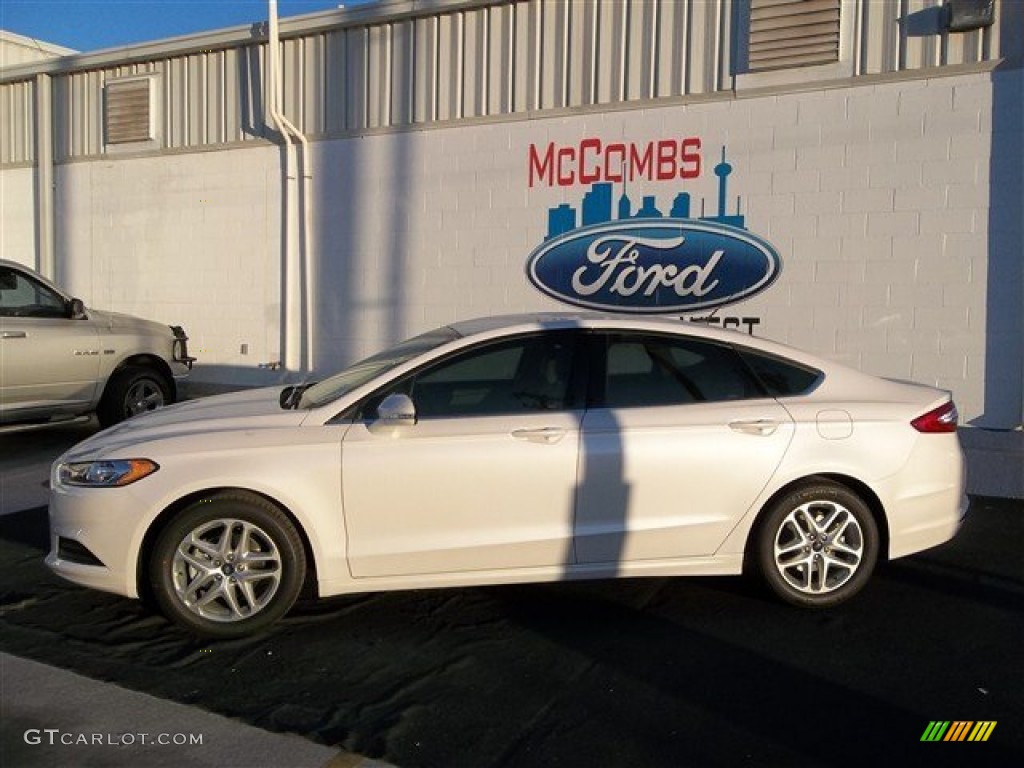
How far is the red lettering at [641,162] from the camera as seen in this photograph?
405 inches

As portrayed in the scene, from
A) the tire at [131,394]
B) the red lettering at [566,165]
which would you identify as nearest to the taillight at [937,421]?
the red lettering at [566,165]

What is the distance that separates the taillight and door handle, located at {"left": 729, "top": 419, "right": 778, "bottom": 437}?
767 mm

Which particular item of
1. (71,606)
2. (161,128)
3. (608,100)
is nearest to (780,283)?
(608,100)

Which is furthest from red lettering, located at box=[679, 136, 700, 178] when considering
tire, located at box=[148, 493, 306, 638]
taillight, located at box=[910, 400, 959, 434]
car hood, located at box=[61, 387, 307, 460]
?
tire, located at box=[148, 493, 306, 638]

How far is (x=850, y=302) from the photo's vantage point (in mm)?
9469

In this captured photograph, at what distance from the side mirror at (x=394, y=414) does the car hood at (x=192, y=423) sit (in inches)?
15.5

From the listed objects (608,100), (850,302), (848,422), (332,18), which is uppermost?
(332,18)

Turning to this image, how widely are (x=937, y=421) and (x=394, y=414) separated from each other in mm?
2790

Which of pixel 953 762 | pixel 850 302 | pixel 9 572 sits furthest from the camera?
pixel 850 302

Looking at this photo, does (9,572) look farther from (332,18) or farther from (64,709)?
(332,18)

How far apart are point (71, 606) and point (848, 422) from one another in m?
4.04

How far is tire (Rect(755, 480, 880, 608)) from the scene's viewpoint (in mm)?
4793

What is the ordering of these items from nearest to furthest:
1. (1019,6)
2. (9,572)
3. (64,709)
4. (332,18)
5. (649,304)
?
(64,709), (9,572), (1019,6), (649,304), (332,18)

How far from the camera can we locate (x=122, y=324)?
391 inches
